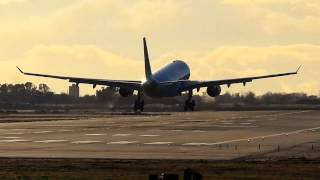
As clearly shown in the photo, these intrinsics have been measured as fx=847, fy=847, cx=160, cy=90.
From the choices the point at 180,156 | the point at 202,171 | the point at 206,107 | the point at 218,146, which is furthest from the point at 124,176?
the point at 206,107

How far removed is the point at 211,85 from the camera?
11762 centimetres

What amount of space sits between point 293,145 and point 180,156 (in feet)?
33.1

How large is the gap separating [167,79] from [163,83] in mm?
7855

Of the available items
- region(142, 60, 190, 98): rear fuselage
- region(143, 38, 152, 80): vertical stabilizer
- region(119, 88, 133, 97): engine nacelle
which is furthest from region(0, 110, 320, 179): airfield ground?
region(119, 88, 133, 97): engine nacelle

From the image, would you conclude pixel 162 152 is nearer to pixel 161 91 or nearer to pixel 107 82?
pixel 161 91

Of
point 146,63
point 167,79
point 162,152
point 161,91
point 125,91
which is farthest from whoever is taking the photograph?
point 167,79

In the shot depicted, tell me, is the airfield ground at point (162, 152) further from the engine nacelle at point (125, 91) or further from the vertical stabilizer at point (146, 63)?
the engine nacelle at point (125, 91)

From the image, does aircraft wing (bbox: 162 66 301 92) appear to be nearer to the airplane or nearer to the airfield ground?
the airplane

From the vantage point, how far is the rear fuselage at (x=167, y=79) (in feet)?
336

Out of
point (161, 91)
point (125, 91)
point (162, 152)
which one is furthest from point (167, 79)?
point (162, 152)

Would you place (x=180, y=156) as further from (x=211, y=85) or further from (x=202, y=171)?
(x=211, y=85)

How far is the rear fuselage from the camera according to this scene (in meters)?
102

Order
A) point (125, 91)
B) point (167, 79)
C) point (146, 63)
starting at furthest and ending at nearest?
1. point (167, 79)
2. point (125, 91)
3. point (146, 63)

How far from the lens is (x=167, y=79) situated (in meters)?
112
